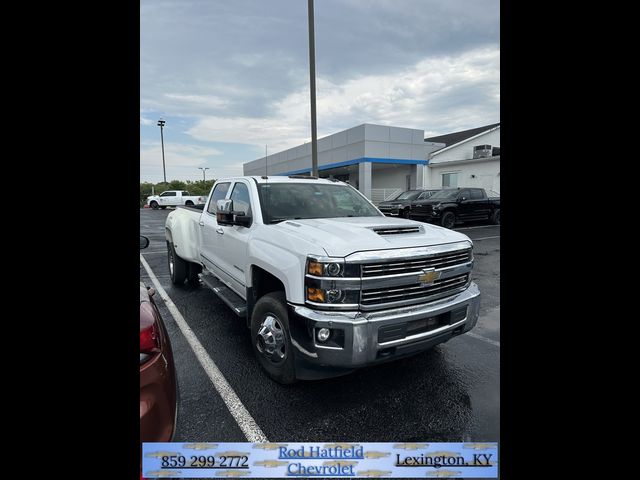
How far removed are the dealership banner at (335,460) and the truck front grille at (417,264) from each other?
1059 mm

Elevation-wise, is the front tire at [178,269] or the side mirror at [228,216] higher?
the side mirror at [228,216]

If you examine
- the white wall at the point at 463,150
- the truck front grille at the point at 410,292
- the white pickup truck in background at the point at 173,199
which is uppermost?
the white wall at the point at 463,150

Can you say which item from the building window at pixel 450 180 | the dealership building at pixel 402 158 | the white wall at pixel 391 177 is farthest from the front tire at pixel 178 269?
the building window at pixel 450 180

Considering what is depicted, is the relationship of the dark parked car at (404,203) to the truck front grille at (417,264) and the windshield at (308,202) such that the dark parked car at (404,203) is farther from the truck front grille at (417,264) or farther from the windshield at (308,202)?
the truck front grille at (417,264)

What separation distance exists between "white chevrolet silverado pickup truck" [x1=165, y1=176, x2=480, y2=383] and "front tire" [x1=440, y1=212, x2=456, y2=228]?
9.34m

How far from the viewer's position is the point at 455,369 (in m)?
3.06

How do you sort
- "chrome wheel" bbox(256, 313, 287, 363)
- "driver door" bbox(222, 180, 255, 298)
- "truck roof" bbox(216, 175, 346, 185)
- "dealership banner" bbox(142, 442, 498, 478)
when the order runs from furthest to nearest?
"truck roof" bbox(216, 175, 346, 185) → "driver door" bbox(222, 180, 255, 298) → "chrome wheel" bbox(256, 313, 287, 363) → "dealership banner" bbox(142, 442, 498, 478)

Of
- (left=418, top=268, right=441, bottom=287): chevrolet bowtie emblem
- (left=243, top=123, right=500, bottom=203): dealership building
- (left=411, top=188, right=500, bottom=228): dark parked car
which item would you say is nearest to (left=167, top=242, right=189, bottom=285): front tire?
(left=418, top=268, right=441, bottom=287): chevrolet bowtie emblem

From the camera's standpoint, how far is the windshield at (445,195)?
1225 cm

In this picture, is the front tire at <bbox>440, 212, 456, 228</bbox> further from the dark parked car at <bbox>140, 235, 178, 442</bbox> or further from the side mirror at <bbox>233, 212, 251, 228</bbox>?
the dark parked car at <bbox>140, 235, 178, 442</bbox>

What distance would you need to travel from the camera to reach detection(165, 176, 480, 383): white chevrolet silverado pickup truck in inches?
90.0
